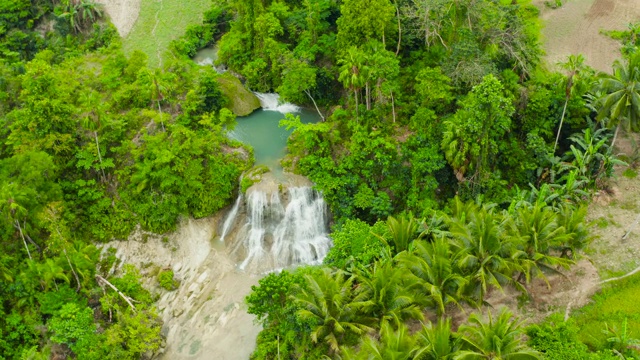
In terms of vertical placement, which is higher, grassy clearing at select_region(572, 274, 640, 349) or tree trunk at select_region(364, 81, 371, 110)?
tree trunk at select_region(364, 81, 371, 110)

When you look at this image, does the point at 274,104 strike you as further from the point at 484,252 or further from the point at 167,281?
the point at 484,252

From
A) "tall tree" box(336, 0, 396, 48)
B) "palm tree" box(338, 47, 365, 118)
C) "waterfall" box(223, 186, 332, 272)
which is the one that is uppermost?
"tall tree" box(336, 0, 396, 48)

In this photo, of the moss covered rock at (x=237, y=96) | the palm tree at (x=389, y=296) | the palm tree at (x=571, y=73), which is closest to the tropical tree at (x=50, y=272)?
the palm tree at (x=389, y=296)

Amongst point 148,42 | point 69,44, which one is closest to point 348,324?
point 148,42

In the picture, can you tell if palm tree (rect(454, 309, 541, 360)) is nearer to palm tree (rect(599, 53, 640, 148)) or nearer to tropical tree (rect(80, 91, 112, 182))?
palm tree (rect(599, 53, 640, 148))

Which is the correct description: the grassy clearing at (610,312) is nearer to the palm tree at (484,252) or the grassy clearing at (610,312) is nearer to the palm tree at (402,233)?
the palm tree at (484,252)

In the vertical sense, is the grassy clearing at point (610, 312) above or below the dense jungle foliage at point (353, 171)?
below

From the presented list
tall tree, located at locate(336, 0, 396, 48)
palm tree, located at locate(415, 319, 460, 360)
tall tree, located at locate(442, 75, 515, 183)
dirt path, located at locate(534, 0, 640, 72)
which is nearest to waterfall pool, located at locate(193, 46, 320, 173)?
tall tree, located at locate(336, 0, 396, 48)

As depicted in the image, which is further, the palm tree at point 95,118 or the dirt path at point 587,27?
the dirt path at point 587,27
